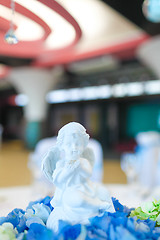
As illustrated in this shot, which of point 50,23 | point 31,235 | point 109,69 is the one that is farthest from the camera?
point 109,69

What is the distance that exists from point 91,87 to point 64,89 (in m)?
1.32

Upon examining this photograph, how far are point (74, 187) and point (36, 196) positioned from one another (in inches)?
37.8

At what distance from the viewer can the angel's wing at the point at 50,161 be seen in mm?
735

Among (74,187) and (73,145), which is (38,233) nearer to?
(74,187)

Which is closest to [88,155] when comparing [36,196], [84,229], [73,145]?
[73,145]

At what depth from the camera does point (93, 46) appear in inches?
237

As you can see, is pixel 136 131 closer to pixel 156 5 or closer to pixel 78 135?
pixel 156 5

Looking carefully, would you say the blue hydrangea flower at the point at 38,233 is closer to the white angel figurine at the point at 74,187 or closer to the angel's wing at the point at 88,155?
the white angel figurine at the point at 74,187

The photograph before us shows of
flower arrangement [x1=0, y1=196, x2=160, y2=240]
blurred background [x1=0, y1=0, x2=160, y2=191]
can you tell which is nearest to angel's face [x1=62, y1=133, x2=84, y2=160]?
flower arrangement [x1=0, y1=196, x2=160, y2=240]

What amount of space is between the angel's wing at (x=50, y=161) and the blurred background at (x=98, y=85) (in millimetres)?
2621

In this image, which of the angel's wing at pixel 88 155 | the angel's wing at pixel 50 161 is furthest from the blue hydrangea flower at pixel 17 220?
the angel's wing at pixel 88 155

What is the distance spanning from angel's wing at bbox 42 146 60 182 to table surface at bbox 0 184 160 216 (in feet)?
2.23

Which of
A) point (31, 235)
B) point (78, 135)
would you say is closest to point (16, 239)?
point (31, 235)

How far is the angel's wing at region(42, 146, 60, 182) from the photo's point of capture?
73 cm
